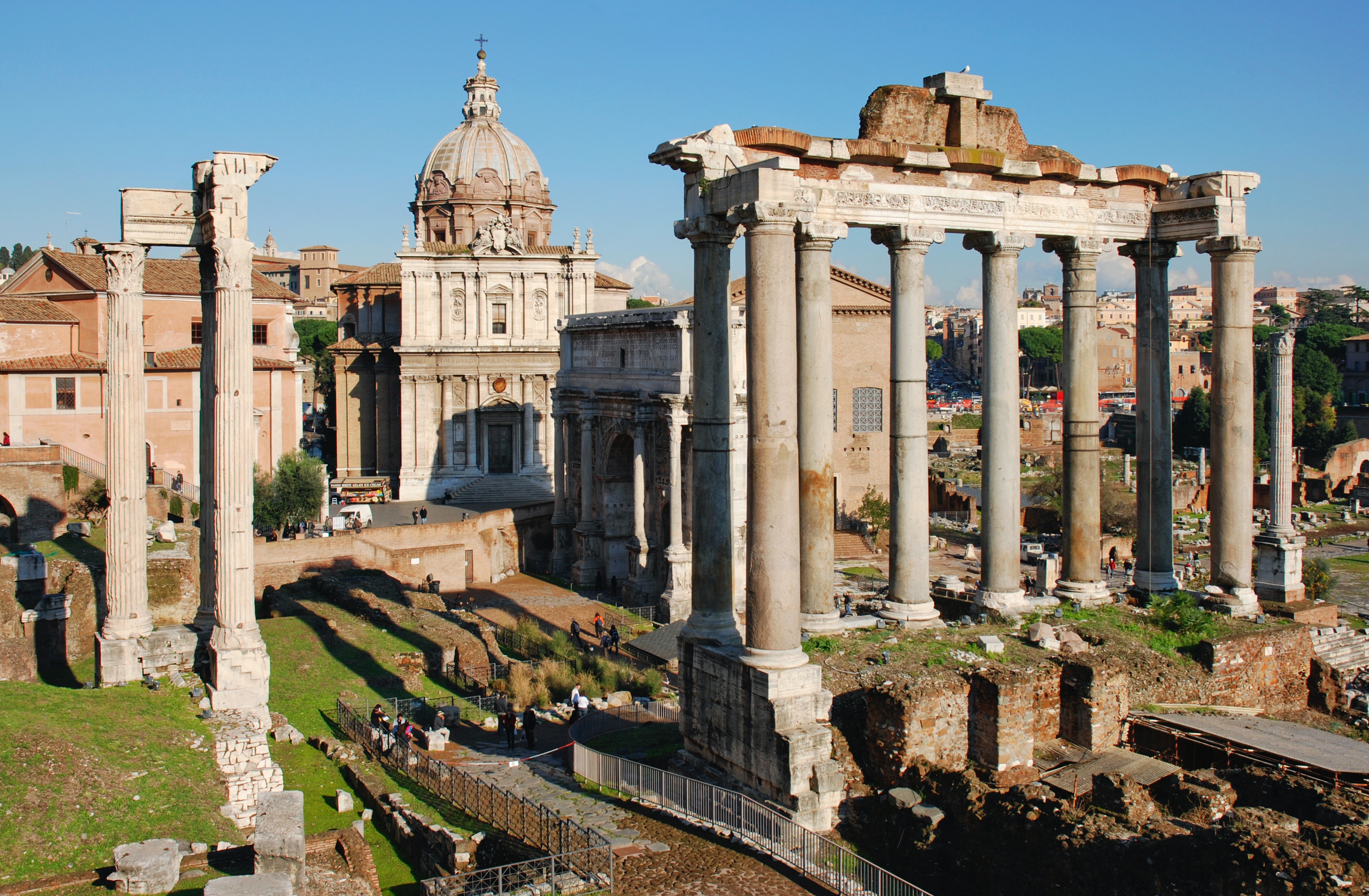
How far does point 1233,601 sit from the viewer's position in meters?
17.7

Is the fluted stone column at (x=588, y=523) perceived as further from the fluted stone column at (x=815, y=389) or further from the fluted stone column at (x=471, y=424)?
the fluted stone column at (x=815, y=389)

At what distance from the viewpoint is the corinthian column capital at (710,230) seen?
13875mm

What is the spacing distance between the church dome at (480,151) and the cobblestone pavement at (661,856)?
41053 millimetres

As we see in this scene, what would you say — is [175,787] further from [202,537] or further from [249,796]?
[202,537]

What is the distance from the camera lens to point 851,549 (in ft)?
149

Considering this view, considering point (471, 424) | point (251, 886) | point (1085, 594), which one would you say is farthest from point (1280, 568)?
point (471, 424)

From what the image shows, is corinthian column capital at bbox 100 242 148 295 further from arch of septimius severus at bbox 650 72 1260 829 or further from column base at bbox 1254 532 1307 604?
column base at bbox 1254 532 1307 604

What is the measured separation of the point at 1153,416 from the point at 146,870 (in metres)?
14.8

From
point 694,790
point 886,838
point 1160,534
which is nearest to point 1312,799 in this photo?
point 886,838

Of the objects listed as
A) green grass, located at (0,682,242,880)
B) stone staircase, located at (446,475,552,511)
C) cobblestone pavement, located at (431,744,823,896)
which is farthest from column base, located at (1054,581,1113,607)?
stone staircase, located at (446,475,552,511)

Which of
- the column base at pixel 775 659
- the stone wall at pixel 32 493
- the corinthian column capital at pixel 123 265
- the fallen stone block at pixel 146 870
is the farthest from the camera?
the stone wall at pixel 32 493

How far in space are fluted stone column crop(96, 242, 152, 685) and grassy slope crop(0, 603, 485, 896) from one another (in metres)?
0.72

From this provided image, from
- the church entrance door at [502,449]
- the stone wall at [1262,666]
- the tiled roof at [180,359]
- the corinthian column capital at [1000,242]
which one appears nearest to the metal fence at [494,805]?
the stone wall at [1262,666]

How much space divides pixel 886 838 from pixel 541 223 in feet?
143
